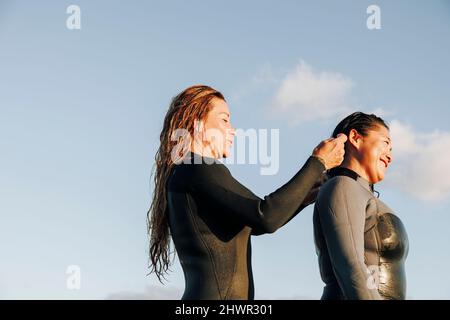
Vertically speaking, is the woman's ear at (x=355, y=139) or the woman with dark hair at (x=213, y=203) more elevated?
the woman's ear at (x=355, y=139)

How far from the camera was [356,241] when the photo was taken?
6469mm

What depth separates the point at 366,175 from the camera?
23.6 ft

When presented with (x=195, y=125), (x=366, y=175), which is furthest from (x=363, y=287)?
(x=195, y=125)

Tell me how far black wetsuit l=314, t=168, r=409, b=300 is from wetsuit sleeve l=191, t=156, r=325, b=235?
0.94m

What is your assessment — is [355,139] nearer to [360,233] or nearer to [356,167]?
[356,167]

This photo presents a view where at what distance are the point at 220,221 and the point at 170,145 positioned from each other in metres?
0.85

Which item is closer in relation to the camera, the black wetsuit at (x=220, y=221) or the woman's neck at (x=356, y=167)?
the black wetsuit at (x=220, y=221)

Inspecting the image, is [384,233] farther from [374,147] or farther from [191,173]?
[191,173]

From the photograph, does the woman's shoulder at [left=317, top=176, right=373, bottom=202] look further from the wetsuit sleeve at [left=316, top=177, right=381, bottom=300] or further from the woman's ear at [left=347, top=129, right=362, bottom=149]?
the woman's ear at [left=347, top=129, right=362, bottom=149]

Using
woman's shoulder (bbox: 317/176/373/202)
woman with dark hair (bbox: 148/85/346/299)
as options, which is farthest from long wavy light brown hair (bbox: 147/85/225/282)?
woman's shoulder (bbox: 317/176/373/202)

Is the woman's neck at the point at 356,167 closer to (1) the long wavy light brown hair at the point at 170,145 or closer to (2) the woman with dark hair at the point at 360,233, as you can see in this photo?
(2) the woman with dark hair at the point at 360,233

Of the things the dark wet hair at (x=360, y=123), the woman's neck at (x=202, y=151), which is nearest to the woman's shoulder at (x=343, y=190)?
the dark wet hair at (x=360, y=123)

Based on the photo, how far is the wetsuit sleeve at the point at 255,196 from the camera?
5578 millimetres

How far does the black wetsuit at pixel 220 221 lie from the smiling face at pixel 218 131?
166 millimetres
